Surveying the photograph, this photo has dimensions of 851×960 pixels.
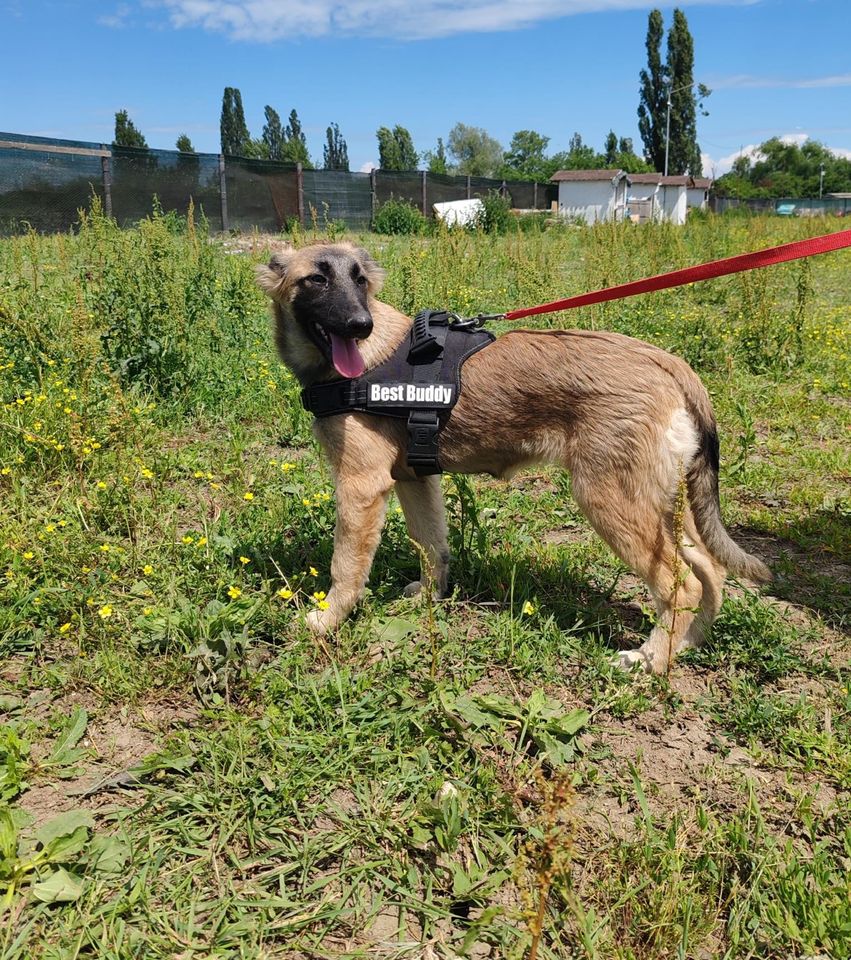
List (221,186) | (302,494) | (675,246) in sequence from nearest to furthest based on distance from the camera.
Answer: (302,494) < (675,246) < (221,186)

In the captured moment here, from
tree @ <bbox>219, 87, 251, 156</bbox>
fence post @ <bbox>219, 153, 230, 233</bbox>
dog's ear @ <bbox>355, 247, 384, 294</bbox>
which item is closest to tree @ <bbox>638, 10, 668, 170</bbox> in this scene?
tree @ <bbox>219, 87, 251, 156</bbox>

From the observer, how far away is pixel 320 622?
3.20m

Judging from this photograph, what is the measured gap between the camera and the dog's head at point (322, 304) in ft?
10.5

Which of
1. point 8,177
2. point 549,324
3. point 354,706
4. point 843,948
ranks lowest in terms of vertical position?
point 843,948

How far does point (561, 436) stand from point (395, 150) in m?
88.0

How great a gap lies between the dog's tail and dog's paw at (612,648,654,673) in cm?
54

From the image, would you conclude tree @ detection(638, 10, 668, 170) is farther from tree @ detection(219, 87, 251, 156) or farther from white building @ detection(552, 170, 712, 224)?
tree @ detection(219, 87, 251, 156)

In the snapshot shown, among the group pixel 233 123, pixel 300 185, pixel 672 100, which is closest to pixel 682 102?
pixel 672 100

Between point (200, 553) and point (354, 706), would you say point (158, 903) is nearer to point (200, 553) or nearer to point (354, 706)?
point (354, 706)

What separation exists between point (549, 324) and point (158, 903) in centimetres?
588

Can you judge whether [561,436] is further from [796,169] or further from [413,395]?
[796,169]

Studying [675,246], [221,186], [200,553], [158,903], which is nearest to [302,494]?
[200,553]

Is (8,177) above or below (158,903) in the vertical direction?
above

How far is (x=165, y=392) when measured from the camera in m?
5.57
